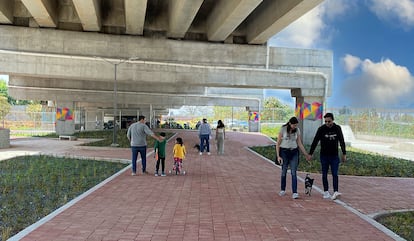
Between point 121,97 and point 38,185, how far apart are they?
3651cm

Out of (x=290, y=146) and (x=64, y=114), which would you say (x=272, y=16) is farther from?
(x=64, y=114)

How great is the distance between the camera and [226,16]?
1459 centimetres

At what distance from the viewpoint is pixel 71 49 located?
18.3 m

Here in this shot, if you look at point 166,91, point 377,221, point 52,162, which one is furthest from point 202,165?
point 166,91

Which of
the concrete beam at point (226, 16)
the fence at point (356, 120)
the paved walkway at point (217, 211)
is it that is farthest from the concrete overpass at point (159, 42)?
the fence at point (356, 120)

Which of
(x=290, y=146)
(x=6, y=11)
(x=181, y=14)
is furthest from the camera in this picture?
(x=6, y=11)

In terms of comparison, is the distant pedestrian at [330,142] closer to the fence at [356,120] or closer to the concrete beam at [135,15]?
the concrete beam at [135,15]

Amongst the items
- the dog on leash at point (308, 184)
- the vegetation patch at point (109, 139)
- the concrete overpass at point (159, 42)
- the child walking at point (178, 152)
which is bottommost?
the vegetation patch at point (109, 139)

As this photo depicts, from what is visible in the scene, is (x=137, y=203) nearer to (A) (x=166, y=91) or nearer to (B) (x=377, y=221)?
(B) (x=377, y=221)

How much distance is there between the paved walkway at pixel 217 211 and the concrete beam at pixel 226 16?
536 cm

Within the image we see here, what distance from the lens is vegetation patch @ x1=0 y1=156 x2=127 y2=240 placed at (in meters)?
7.32

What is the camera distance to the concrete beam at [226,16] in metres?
13.0

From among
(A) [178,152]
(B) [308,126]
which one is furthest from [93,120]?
(A) [178,152]

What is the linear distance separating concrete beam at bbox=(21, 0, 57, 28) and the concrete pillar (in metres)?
23.2
